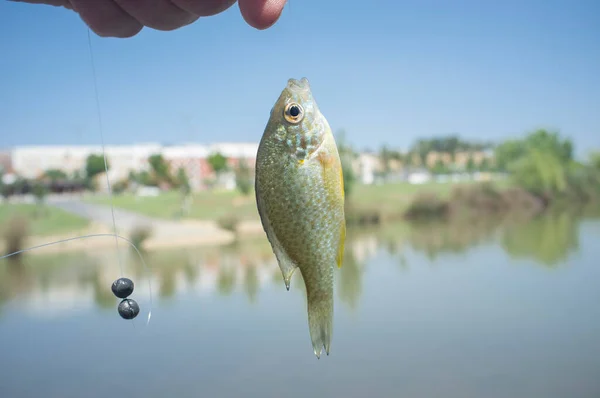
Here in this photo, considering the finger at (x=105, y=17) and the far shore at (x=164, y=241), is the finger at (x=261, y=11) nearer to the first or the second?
the finger at (x=105, y=17)

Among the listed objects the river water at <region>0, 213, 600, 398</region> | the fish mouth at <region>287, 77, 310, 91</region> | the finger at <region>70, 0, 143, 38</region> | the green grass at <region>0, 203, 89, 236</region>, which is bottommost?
the river water at <region>0, 213, 600, 398</region>

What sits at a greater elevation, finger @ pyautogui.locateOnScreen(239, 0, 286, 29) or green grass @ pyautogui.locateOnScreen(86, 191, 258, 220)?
green grass @ pyautogui.locateOnScreen(86, 191, 258, 220)

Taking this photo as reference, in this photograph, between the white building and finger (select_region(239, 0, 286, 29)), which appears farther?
the white building

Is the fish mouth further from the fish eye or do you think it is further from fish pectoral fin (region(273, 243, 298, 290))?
fish pectoral fin (region(273, 243, 298, 290))

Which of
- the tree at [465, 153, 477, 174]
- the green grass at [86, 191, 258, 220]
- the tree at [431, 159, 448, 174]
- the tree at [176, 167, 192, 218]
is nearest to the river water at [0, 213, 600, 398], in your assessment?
the green grass at [86, 191, 258, 220]

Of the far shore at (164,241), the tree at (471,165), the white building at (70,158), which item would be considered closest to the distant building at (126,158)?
the white building at (70,158)

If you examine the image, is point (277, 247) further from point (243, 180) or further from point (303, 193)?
point (243, 180)

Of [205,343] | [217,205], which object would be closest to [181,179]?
[217,205]
